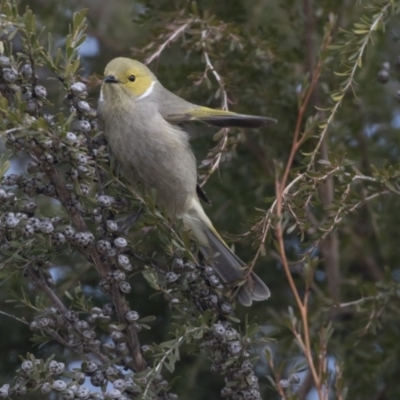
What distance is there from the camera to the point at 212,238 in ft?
9.77

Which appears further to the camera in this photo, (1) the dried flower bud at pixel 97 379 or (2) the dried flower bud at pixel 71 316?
(2) the dried flower bud at pixel 71 316

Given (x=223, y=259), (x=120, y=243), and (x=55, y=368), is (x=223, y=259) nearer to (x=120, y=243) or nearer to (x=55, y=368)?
(x=120, y=243)

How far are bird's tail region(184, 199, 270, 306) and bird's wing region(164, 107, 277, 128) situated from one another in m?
0.35

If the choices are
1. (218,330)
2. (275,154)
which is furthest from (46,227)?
(275,154)

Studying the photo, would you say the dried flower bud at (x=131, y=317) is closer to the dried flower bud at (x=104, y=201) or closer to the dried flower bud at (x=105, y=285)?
the dried flower bud at (x=105, y=285)

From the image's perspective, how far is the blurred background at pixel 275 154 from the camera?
312 centimetres

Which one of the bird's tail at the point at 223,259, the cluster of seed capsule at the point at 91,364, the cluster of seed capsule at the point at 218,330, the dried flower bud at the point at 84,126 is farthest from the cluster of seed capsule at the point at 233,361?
the dried flower bud at the point at 84,126

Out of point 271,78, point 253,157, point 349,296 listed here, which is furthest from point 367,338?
point 271,78

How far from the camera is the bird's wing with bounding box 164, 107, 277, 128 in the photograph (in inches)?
95.9

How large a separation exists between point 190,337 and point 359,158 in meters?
1.77

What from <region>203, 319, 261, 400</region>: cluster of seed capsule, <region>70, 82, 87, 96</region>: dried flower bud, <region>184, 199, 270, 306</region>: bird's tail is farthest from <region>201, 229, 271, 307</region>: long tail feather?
<region>70, 82, 87, 96</region>: dried flower bud

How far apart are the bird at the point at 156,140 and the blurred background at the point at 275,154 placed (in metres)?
0.10

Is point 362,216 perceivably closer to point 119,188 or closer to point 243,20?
point 243,20

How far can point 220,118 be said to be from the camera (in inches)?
103
